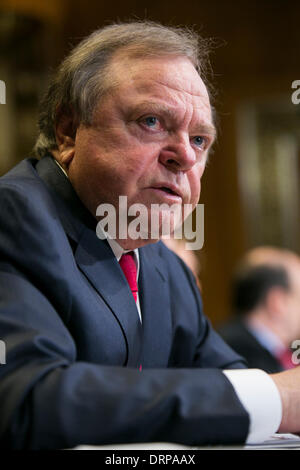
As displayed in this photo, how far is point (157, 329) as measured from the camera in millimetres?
1359

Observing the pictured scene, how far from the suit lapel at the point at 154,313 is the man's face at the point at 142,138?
0.22 m

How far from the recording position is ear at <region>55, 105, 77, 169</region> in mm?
1343

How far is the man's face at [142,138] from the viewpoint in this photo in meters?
1.23

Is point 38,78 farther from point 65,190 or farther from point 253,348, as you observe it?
point 65,190

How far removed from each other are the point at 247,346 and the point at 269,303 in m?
0.40

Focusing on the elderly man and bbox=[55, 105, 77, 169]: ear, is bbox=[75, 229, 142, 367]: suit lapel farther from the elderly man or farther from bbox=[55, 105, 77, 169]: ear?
bbox=[55, 105, 77, 169]: ear

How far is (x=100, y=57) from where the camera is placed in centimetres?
130

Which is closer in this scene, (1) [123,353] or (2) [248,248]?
(1) [123,353]

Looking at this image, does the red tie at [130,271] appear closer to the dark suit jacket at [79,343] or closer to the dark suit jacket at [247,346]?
the dark suit jacket at [79,343]

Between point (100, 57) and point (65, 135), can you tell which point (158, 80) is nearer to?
point (100, 57)

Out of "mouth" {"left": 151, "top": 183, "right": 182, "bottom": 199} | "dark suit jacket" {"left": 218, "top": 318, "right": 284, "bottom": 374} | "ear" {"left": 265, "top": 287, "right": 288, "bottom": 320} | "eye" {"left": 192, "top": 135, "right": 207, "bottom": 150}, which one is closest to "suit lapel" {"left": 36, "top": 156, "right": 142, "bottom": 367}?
"mouth" {"left": 151, "top": 183, "right": 182, "bottom": 199}

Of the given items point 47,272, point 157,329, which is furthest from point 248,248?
point 47,272
